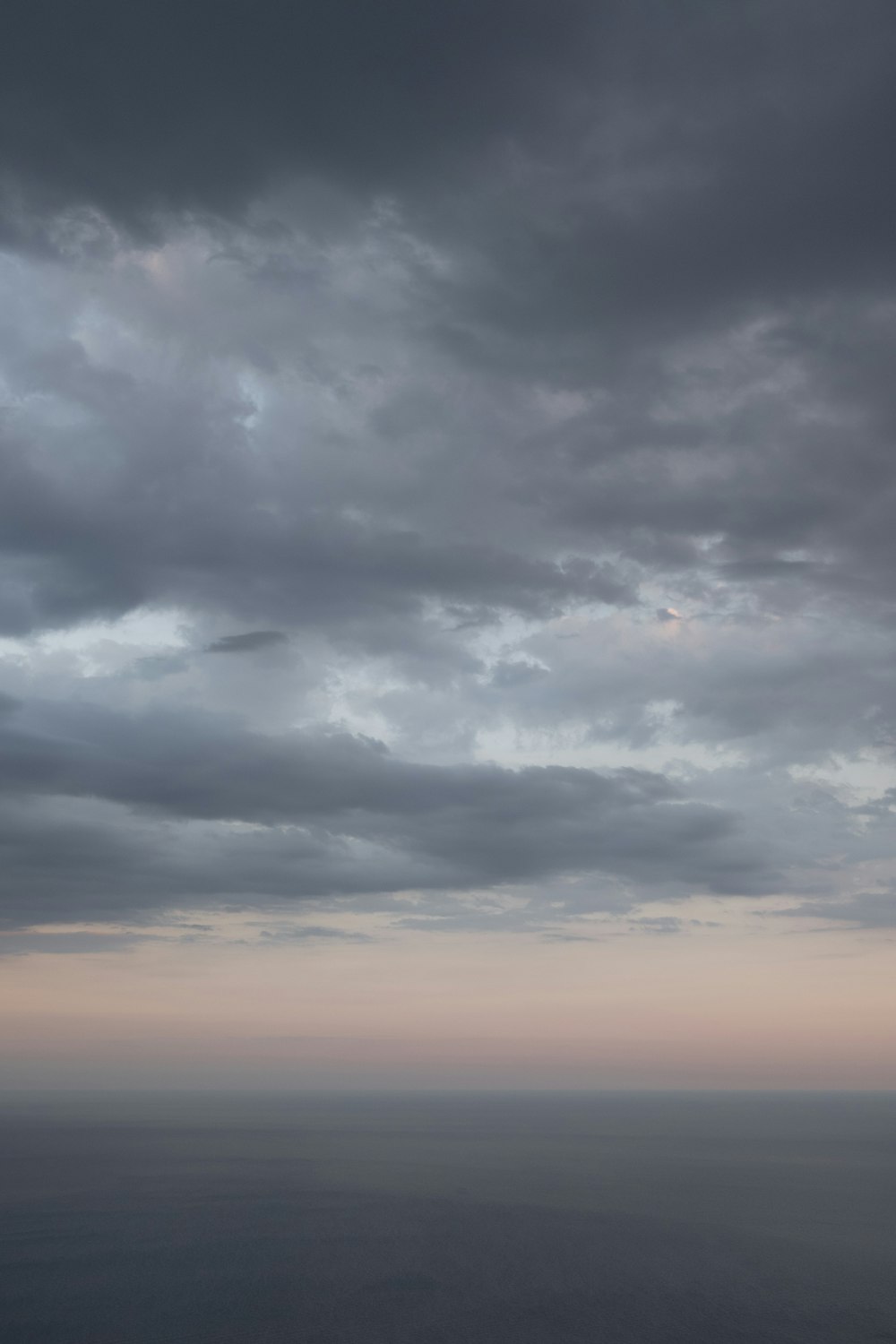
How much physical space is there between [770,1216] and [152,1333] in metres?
64.2

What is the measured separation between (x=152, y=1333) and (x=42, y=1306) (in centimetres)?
947

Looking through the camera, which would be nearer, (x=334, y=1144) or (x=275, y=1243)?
→ (x=275, y=1243)

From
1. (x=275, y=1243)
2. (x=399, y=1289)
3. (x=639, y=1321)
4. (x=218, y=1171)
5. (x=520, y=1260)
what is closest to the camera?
(x=639, y=1321)

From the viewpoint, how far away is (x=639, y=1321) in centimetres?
→ 5003

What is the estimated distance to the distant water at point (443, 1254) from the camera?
4850 centimetres

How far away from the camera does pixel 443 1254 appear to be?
66312mm

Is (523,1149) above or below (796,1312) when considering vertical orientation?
below

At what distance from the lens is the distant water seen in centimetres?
4850

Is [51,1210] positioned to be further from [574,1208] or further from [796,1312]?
[796,1312]

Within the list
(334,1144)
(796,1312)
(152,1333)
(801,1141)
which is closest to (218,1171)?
(334,1144)

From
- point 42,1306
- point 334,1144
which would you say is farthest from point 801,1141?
point 42,1306

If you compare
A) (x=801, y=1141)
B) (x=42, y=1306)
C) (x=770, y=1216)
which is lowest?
(x=801, y=1141)

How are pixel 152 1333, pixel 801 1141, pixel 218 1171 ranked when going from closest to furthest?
pixel 152 1333, pixel 218 1171, pixel 801 1141

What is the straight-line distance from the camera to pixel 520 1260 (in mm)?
64188
